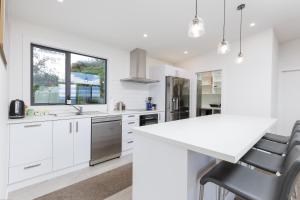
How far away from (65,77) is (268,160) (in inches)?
130

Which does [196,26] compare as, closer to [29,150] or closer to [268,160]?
[268,160]

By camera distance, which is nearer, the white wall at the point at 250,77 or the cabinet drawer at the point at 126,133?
the cabinet drawer at the point at 126,133

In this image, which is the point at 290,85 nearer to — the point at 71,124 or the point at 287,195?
the point at 287,195

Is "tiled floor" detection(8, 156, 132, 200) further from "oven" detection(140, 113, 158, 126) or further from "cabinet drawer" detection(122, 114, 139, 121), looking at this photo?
"oven" detection(140, 113, 158, 126)

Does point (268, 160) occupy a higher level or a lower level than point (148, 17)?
lower

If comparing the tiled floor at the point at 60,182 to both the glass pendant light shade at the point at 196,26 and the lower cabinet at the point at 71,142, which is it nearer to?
the lower cabinet at the point at 71,142

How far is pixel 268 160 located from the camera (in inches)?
58.5

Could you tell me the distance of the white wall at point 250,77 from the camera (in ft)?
11.3

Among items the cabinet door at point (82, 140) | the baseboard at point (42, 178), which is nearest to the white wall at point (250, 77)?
the cabinet door at point (82, 140)

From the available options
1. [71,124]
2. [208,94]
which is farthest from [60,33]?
[208,94]

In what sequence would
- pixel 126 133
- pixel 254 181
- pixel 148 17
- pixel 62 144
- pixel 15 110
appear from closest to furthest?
pixel 254 181 < pixel 15 110 < pixel 62 144 < pixel 148 17 < pixel 126 133

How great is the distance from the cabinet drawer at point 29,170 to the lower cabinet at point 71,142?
0.34 feet

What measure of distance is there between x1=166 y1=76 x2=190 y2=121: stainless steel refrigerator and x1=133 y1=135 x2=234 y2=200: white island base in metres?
2.61

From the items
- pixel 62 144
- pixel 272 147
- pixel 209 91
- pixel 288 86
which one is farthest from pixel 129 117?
pixel 288 86
